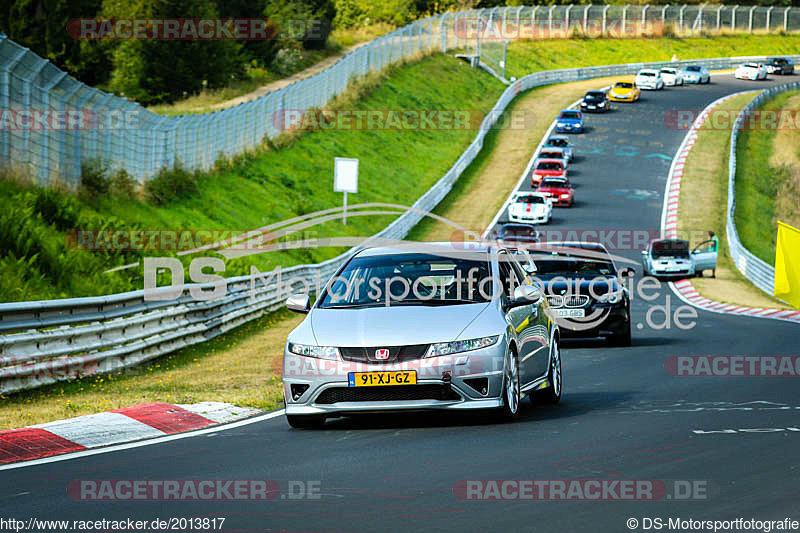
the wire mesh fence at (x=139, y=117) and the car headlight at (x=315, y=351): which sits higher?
the wire mesh fence at (x=139, y=117)

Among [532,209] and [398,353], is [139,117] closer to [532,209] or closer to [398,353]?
[532,209]

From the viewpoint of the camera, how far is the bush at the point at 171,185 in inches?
1341

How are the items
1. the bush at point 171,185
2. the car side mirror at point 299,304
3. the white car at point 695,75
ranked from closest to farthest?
the car side mirror at point 299,304 < the bush at point 171,185 < the white car at point 695,75

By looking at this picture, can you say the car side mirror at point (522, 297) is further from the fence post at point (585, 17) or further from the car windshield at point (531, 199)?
the fence post at point (585, 17)

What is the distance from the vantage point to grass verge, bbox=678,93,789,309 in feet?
124

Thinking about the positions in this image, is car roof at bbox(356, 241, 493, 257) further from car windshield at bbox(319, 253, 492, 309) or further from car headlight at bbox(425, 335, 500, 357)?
car headlight at bbox(425, 335, 500, 357)

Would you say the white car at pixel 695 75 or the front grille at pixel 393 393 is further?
the white car at pixel 695 75

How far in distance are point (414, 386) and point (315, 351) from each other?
904 mm

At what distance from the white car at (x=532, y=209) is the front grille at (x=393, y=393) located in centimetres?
4208

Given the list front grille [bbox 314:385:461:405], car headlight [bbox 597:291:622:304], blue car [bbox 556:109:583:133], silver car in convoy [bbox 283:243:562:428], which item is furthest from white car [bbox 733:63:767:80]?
front grille [bbox 314:385:461:405]

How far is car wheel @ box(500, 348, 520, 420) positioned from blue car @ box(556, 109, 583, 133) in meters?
64.2

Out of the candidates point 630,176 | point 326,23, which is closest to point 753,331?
point 630,176

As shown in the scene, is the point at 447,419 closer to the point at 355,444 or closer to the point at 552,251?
the point at 355,444

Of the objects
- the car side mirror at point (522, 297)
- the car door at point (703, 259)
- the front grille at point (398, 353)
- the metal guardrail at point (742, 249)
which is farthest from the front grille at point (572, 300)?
the car door at point (703, 259)
